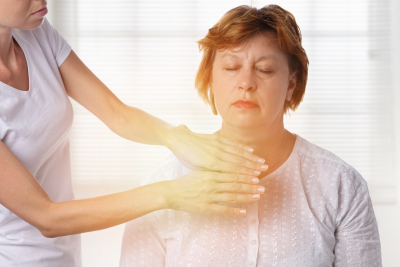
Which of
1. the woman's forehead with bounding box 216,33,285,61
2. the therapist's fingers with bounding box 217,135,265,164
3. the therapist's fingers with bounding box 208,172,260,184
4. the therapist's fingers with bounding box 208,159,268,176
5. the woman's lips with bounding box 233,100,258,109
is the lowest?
the therapist's fingers with bounding box 208,172,260,184

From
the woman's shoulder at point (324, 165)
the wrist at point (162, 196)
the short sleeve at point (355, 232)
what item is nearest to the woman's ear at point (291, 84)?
the woman's shoulder at point (324, 165)

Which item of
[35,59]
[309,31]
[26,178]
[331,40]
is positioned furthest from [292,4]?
[26,178]

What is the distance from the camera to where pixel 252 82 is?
96cm

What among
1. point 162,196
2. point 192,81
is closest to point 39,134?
point 162,196

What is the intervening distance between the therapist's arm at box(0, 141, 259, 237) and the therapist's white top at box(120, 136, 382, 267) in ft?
0.72

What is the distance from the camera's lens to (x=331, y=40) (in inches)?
86.0

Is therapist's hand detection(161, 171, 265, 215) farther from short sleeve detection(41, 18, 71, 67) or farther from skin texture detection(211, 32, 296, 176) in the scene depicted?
short sleeve detection(41, 18, 71, 67)

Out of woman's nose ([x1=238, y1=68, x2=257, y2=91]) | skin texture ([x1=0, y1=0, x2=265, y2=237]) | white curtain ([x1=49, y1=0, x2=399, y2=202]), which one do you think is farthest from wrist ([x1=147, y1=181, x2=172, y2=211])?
white curtain ([x1=49, y1=0, x2=399, y2=202])

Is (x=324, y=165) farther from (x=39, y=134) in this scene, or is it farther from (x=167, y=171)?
(x=39, y=134)

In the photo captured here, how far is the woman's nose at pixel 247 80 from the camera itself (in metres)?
0.95

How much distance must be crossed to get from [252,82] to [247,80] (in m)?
0.02

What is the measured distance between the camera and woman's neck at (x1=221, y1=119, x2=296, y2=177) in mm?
1038

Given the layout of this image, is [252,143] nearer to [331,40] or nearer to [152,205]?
[152,205]

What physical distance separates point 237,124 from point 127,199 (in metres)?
0.37
